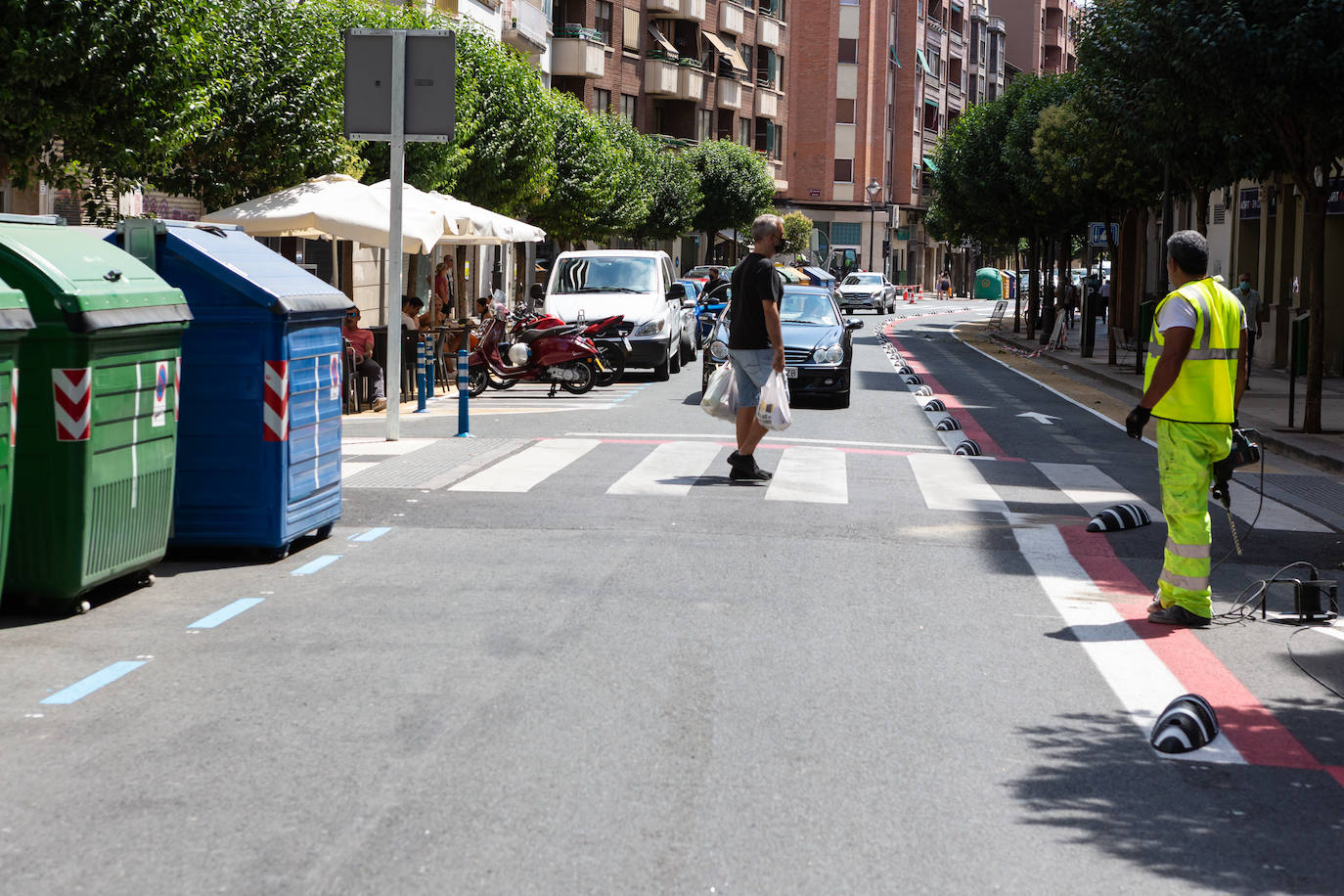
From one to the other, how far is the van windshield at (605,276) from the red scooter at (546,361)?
145 inches

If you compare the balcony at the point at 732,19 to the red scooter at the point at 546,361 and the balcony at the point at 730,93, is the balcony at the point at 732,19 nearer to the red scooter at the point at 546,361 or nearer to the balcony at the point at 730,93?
the balcony at the point at 730,93

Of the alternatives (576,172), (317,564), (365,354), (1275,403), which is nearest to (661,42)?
(576,172)

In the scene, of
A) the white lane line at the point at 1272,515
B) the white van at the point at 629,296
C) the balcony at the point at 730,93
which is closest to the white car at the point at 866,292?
the balcony at the point at 730,93

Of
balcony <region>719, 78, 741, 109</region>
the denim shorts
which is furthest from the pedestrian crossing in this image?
balcony <region>719, 78, 741, 109</region>

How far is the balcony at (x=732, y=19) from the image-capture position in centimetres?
7844

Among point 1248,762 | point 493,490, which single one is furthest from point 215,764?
point 493,490

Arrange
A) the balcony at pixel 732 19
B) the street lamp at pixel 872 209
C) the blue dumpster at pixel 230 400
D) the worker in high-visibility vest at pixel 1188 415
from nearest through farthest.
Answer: the worker in high-visibility vest at pixel 1188 415, the blue dumpster at pixel 230 400, the balcony at pixel 732 19, the street lamp at pixel 872 209

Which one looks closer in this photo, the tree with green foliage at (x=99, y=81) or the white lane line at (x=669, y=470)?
the white lane line at (x=669, y=470)

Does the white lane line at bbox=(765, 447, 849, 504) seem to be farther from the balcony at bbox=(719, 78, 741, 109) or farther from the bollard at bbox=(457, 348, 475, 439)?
the balcony at bbox=(719, 78, 741, 109)

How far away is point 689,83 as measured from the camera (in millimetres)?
73250

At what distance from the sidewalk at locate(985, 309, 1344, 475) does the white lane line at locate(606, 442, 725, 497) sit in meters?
5.91

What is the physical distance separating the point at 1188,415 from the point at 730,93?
73865 millimetres

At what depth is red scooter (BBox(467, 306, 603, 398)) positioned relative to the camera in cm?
2227

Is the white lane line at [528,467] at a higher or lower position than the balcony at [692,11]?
lower
